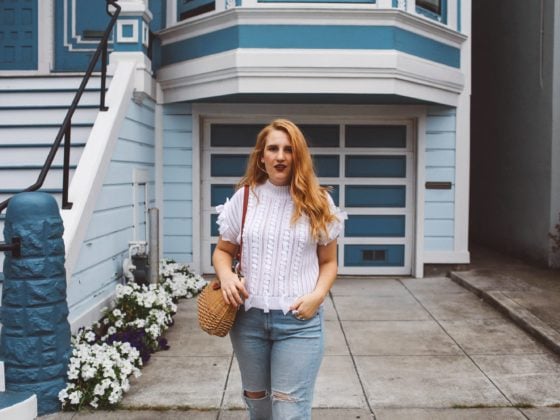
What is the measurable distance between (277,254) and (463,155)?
6884 millimetres

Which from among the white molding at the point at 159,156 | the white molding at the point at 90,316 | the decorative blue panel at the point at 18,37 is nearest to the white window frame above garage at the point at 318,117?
the white molding at the point at 159,156

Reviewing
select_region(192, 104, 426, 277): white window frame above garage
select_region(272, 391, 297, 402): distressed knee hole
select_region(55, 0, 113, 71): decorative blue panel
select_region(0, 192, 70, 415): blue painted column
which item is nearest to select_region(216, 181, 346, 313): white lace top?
select_region(272, 391, 297, 402): distressed knee hole

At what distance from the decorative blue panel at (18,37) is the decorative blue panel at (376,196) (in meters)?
4.83

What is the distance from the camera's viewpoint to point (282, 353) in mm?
2936

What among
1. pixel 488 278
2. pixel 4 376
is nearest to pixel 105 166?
pixel 4 376

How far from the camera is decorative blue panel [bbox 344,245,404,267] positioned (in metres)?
9.52

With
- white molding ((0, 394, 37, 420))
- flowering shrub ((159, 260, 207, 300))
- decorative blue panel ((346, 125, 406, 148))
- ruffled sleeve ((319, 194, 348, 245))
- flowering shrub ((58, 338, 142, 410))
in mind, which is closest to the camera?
ruffled sleeve ((319, 194, 348, 245))

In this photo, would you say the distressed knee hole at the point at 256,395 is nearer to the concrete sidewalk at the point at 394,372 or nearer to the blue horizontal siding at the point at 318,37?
the concrete sidewalk at the point at 394,372

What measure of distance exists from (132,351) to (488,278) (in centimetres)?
519

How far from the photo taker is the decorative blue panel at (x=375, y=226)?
9.49 metres

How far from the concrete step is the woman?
1.74 m

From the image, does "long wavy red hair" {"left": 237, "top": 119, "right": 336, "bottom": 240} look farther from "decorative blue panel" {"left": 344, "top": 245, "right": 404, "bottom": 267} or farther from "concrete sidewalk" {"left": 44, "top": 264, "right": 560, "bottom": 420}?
"decorative blue panel" {"left": 344, "top": 245, "right": 404, "bottom": 267}

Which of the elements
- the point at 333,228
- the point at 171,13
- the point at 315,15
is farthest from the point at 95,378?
the point at 171,13

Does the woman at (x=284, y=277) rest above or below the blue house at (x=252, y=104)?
below
